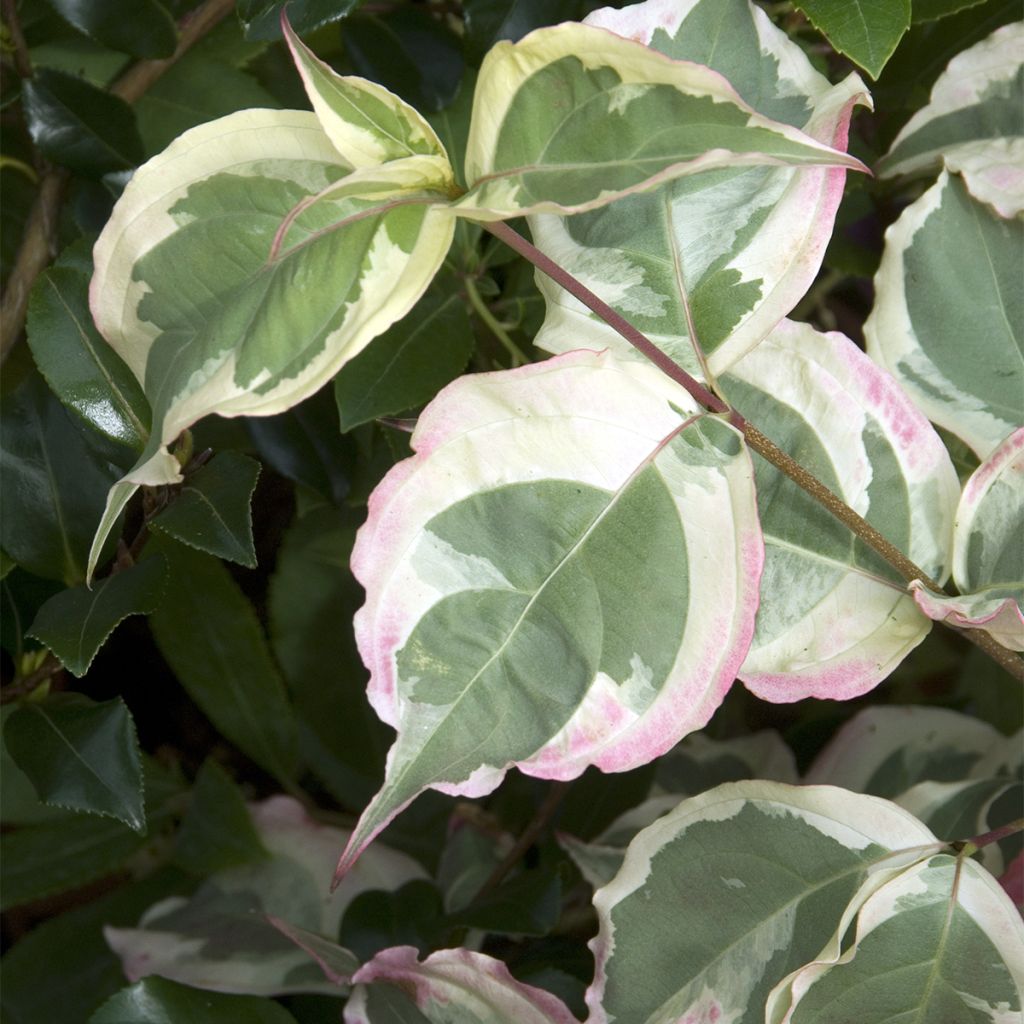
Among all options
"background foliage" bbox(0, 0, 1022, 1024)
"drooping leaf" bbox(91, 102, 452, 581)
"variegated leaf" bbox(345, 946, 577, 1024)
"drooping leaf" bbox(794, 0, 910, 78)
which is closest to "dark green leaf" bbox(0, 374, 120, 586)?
"background foliage" bbox(0, 0, 1022, 1024)

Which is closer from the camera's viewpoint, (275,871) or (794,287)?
(794,287)

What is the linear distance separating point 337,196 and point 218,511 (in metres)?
0.23

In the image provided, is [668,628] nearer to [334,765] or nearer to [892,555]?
[892,555]

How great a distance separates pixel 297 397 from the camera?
1.36 feet

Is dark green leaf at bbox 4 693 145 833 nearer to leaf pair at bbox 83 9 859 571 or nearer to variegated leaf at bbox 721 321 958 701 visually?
leaf pair at bbox 83 9 859 571

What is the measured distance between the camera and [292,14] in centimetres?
59

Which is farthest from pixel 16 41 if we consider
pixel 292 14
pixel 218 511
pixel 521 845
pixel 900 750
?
pixel 900 750

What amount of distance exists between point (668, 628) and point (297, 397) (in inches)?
7.6

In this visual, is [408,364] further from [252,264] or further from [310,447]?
[252,264]

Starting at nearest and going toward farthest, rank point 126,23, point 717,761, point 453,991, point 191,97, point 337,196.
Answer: point 337,196 < point 453,991 < point 126,23 < point 191,97 < point 717,761

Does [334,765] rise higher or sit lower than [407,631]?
lower

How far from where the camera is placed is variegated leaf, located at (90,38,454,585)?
1.38 ft

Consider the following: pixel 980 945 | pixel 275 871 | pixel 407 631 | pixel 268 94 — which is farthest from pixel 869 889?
pixel 268 94

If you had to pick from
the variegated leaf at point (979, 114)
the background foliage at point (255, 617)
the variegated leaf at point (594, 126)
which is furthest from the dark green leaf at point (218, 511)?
the variegated leaf at point (979, 114)
